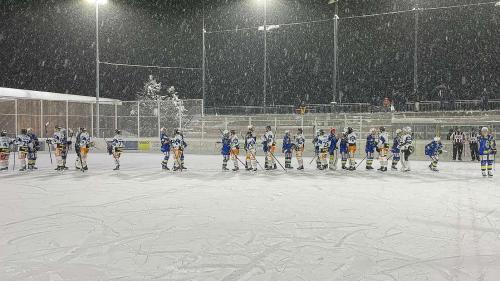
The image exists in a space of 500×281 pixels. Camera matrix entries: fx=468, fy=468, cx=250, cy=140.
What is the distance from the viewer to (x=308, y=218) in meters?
7.64

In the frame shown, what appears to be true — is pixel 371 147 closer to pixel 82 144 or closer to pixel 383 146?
pixel 383 146

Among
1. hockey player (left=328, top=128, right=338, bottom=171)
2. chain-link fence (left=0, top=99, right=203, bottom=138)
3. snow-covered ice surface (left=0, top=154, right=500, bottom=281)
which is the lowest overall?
snow-covered ice surface (left=0, top=154, right=500, bottom=281)

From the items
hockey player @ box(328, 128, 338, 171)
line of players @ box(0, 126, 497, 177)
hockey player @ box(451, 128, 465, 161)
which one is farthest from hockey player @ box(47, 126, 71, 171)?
hockey player @ box(451, 128, 465, 161)

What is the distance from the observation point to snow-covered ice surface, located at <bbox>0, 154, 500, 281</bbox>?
4.89 metres

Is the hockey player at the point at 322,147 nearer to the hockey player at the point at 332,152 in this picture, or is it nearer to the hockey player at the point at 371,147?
the hockey player at the point at 332,152

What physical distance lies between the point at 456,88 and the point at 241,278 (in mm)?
39298

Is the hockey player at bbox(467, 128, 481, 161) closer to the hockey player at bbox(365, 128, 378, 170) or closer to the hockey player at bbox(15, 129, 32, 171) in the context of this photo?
the hockey player at bbox(365, 128, 378, 170)

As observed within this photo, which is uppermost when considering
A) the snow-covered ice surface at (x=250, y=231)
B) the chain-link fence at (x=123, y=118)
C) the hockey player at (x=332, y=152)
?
the chain-link fence at (x=123, y=118)

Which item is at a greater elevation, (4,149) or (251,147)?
(251,147)

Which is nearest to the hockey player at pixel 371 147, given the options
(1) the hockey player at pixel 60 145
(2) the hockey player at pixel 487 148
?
(2) the hockey player at pixel 487 148

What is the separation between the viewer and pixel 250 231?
6.66 m

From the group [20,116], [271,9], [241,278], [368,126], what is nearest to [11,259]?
[241,278]

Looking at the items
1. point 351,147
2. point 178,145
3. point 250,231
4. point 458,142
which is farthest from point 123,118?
point 250,231

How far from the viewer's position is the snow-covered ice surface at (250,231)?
4887 mm
